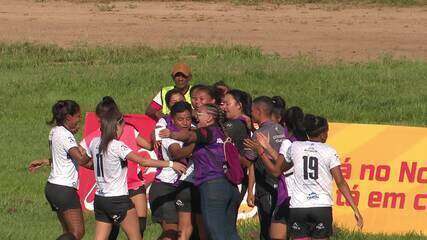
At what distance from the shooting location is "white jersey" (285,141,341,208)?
1200 centimetres

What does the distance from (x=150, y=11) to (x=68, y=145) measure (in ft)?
111

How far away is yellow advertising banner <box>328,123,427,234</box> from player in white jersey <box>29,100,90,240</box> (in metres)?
3.95

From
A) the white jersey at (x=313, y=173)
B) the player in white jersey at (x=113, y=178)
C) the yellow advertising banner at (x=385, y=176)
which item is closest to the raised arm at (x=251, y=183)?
the white jersey at (x=313, y=173)

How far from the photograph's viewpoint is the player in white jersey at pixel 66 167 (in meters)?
12.6

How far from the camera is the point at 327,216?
39.4 feet

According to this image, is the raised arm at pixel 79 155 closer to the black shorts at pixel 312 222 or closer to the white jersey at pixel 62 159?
the white jersey at pixel 62 159

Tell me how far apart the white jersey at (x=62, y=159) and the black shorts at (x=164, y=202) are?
0.84 metres

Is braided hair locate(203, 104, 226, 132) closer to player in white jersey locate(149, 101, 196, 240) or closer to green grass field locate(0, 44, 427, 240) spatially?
player in white jersey locate(149, 101, 196, 240)

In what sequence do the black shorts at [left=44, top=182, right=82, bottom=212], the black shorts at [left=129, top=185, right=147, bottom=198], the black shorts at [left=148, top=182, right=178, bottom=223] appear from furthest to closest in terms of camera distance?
the black shorts at [left=129, top=185, right=147, bottom=198]
the black shorts at [left=148, top=182, right=178, bottom=223]
the black shorts at [left=44, top=182, right=82, bottom=212]

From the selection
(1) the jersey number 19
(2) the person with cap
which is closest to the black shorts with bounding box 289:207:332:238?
(1) the jersey number 19

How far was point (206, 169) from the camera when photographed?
1230 centimetres

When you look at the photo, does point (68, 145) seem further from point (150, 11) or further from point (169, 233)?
point (150, 11)

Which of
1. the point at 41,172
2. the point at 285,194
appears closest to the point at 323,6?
the point at 41,172

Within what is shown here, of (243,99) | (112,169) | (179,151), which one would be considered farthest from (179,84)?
(112,169)
